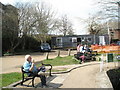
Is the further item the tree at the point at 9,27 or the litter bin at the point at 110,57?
the tree at the point at 9,27

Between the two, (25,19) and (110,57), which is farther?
(25,19)

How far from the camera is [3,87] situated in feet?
21.0

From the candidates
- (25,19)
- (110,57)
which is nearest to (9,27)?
(25,19)

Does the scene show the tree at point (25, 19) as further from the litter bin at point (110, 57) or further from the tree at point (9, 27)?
the litter bin at point (110, 57)

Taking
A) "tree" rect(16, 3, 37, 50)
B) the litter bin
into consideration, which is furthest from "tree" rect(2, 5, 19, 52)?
the litter bin

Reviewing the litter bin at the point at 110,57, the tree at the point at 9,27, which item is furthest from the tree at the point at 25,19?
the litter bin at the point at 110,57

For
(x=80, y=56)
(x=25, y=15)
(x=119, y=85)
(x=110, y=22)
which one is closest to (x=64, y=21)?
(x=25, y=15)

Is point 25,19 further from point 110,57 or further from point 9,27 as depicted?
point 110,57

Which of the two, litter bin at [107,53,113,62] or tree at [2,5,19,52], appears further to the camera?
tree at [2,5,19,52]

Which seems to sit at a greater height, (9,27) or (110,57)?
(9,27)

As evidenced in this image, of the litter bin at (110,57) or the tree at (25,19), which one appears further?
the tree at (25,19)

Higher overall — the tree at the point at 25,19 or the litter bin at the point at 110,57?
the tree at the point at 25,19

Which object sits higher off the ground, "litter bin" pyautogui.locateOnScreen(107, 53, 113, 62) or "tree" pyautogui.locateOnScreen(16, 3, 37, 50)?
"tree" pyautogui.locateOnScreen(16, 3, 37, 50)

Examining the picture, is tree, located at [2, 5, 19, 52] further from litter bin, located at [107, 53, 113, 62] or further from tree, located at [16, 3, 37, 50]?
litter bin, located at [107, 53, 113, 62]
